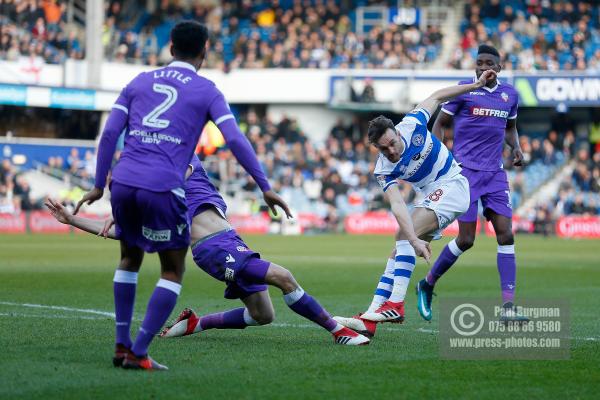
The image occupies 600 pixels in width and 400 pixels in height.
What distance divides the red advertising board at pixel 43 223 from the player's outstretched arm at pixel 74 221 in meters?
27.9

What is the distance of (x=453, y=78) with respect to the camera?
43031mm

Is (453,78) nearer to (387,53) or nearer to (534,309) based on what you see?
(387,53)

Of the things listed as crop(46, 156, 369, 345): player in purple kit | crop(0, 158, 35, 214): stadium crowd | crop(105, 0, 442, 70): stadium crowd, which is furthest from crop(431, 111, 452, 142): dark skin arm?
crop(105, 0, 442, 70): stadium crowd

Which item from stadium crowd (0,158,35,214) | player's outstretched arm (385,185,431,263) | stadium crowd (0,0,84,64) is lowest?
stadium crowd (0,158,35,214)

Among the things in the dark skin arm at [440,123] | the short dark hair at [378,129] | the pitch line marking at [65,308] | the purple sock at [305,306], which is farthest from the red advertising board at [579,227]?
the purple sock at [305,306]

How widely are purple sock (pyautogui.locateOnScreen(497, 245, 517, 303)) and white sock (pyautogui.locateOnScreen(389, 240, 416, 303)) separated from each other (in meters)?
1.21

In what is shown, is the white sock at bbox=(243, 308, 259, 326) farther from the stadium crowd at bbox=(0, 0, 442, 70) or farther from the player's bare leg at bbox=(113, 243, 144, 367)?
the stadium crowd at bbox=(0, 0, 442, 70)

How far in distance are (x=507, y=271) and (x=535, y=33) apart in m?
35.1

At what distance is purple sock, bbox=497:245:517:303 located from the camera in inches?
413

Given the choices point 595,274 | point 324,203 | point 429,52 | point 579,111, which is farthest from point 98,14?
point 595,274

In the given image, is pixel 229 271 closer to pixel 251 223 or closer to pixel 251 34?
pixel 251 223

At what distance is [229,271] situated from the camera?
833 centimetres

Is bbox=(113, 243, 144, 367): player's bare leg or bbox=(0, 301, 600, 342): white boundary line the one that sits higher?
bbox=(113, 243, 144, 367): player's bare leg

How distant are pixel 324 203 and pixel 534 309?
2998 centimetres
